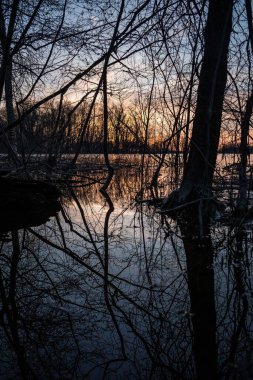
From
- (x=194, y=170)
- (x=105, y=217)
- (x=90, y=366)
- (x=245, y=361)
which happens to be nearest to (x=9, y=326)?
(x=90, y=366)

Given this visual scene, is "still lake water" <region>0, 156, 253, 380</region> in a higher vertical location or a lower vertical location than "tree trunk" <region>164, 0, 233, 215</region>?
lower

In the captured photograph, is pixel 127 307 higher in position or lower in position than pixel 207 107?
lower

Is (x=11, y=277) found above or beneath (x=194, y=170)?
beneath

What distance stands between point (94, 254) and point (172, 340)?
136cm

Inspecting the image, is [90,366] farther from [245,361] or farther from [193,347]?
[245,361]

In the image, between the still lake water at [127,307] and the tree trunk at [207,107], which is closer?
the still lake water at [127,307]

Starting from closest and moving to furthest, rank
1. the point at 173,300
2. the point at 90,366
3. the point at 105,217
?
the point at 90,366 → the point at 173,300 → the point at 105,217

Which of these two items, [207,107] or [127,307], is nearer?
[127,307]

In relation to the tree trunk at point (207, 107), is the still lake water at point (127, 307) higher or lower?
lower

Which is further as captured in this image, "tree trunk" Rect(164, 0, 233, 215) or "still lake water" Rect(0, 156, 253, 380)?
"tree trunk" Rect(164, 0, 233, 215)

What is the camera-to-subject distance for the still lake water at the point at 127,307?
1211mm

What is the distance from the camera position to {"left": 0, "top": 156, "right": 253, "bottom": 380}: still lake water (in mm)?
1211

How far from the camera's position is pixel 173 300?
175 centimetres

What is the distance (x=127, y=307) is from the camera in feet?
5.48
